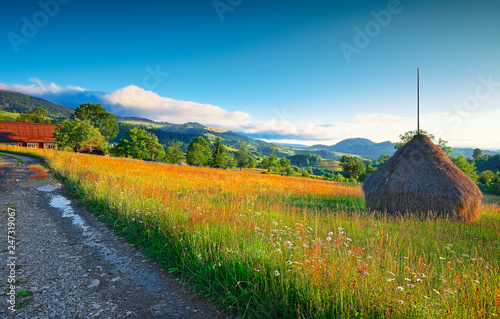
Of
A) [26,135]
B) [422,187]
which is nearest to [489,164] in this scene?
[422,187]

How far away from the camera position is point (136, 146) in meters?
63.3

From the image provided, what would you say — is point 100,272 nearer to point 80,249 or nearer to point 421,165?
point 80,249

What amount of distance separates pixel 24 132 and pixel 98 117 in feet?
67.4

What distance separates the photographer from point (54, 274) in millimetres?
3727

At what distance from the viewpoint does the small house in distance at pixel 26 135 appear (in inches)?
2441

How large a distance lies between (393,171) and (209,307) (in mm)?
10033

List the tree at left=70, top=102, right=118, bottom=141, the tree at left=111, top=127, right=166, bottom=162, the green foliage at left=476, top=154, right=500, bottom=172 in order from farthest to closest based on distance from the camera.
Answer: the green foliage at left=476, top=154, right=500, bottom=172 → the tree at left=70, top=102, right=118, bottom=141 → the tree at left=111, top=127, right=166, bottom=162

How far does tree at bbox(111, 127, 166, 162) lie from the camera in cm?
6294

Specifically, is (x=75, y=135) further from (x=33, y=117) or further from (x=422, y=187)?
(x=33, y=117)

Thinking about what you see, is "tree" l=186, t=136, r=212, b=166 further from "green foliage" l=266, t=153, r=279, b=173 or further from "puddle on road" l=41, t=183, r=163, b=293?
"puddle on road" l=41, t=183, r=163, b=293

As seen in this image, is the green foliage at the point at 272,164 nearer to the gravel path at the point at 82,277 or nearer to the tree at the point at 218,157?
the tree at the point at 218,157

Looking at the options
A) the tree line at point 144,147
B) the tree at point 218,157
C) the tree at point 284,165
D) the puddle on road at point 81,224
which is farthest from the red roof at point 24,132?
the tree at point 284,165

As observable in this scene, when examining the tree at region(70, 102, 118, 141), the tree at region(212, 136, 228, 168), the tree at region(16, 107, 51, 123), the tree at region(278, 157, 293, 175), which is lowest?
the tree at region(278, 157, 293, 175)

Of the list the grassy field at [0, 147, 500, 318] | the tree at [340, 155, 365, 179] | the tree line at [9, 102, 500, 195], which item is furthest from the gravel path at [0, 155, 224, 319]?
the tree at [340, 155, 365, 179]
